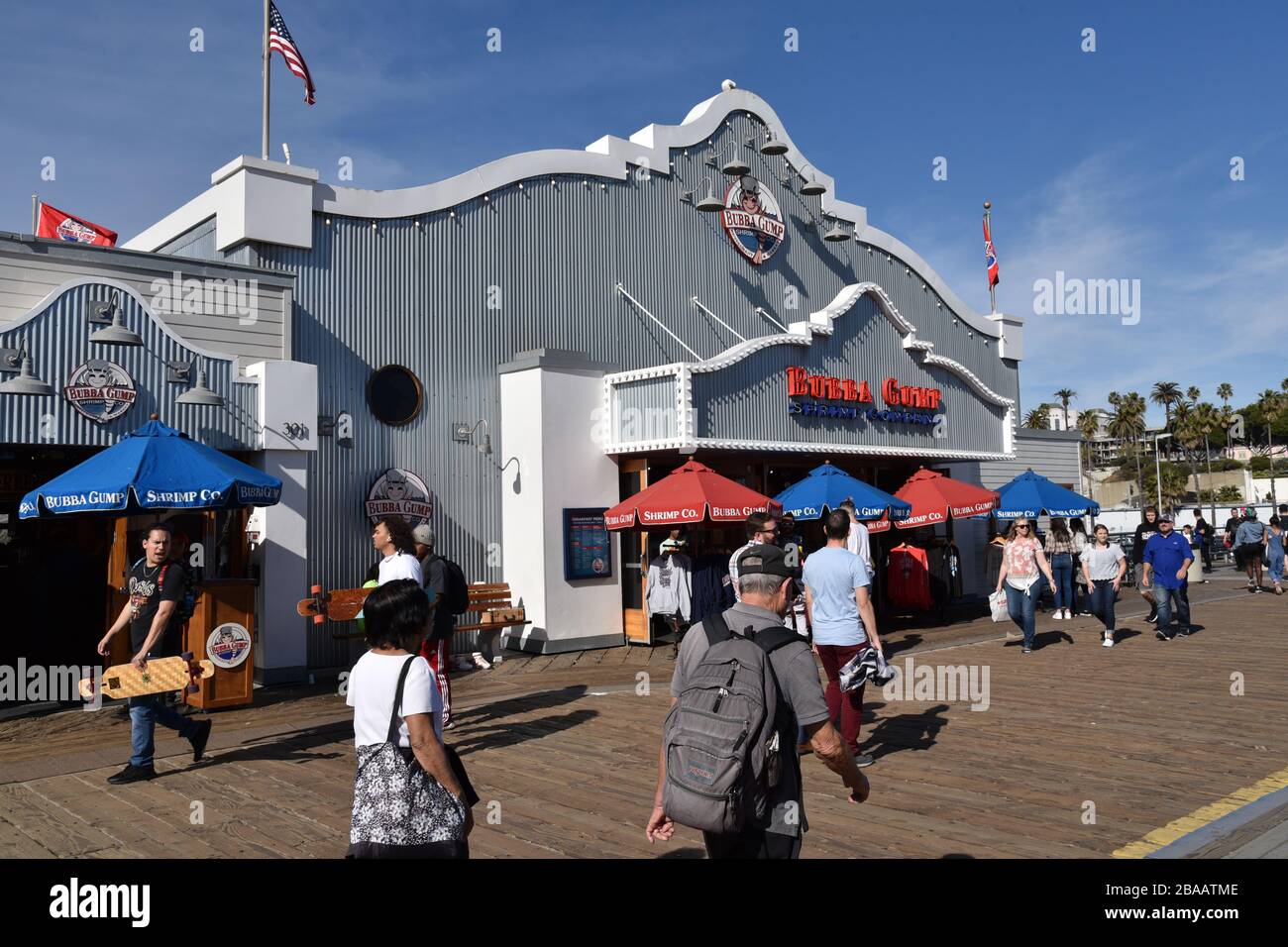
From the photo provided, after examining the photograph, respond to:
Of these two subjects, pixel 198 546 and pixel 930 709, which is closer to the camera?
pixel 930 709

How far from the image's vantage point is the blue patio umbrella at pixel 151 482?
923 centimetres

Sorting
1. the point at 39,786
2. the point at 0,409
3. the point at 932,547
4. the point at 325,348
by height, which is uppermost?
the point at 325,348

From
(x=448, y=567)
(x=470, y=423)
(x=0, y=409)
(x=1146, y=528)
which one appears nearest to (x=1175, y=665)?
(x=1146, y=528)

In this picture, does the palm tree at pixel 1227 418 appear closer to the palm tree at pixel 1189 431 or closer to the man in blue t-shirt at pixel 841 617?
the palm tree at pixel 1189 431

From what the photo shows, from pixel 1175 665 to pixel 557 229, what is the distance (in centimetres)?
1104

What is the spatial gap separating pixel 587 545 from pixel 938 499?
631 cm

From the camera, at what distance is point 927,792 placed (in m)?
6.69

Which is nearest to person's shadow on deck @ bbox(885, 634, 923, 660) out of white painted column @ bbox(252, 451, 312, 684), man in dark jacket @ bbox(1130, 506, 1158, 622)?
man in dark jacket @ bbox(1130, 506, 1158, 622)

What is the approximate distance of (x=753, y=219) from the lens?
1959cm

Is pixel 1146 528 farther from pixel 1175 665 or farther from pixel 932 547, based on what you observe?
pixel 1175 665

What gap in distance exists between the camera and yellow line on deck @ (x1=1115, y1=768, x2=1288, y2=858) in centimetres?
539

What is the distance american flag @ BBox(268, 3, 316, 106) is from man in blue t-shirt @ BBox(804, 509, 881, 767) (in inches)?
435

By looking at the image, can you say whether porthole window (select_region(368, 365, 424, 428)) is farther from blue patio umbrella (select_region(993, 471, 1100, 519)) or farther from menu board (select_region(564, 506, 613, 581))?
blue patio umbrella (select_region(993, 471, 1100, 519))

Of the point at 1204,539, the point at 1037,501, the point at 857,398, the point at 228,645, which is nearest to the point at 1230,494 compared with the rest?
the point at 1204,539
